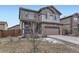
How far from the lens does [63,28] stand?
385cm

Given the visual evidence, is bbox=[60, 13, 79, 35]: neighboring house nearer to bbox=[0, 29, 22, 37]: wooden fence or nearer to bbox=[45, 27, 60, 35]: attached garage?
bbox=[45, 27, 60, 35]: attached garage

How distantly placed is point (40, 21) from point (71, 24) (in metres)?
0.93

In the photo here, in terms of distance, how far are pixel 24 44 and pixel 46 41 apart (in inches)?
19.6

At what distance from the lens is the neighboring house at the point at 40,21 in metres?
3.47

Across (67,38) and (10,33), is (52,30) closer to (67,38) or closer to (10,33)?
(67,38)

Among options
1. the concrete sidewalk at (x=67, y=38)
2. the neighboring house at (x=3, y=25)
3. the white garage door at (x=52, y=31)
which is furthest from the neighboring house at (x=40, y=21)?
the neighboring house at (x=3, y=25)

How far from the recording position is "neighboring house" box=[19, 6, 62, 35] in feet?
11.4

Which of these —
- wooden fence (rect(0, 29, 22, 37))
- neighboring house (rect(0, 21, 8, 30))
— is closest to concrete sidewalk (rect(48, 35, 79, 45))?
wooden fence (rect(0, 29, 22, 37))

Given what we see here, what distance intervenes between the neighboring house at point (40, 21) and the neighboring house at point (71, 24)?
0.47ft

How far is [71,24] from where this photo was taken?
13.4ft
